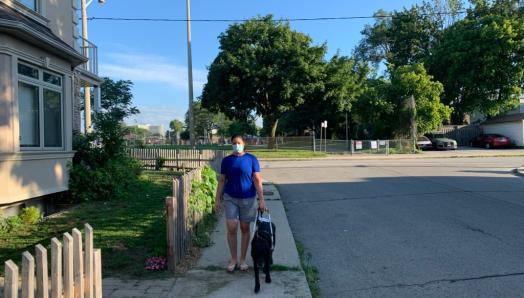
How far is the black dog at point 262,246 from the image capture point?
5.35 m

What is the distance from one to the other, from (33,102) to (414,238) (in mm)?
7780

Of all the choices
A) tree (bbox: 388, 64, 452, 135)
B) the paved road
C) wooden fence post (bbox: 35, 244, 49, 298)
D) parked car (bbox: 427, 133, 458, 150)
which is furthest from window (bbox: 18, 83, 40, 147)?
parked car (bbox: 427, 133, 458, 150)

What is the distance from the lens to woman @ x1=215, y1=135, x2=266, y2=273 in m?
5.88

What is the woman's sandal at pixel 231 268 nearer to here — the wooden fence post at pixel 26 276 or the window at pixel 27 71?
the wooden fence post at pixel 26 276

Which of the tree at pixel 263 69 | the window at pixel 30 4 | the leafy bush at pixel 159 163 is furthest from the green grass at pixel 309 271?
the tree at pixel 263 69

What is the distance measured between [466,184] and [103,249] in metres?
12.3

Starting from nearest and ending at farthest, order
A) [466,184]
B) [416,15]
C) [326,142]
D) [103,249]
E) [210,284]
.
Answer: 1. [210,284]
2. [103,249]
3. [466,184]
4. [326,142]
5. [416,15]

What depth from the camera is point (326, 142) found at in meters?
43.6

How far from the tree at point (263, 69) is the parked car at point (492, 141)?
718 inches

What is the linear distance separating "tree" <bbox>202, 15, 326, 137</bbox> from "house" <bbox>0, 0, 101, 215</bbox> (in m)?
28.2

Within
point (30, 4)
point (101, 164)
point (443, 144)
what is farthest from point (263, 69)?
point (30, 4)

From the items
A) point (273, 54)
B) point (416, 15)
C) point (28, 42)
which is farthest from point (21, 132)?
point (416, 15)

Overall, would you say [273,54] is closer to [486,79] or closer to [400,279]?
[486,79]

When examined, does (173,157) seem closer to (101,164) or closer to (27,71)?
(101,164)
